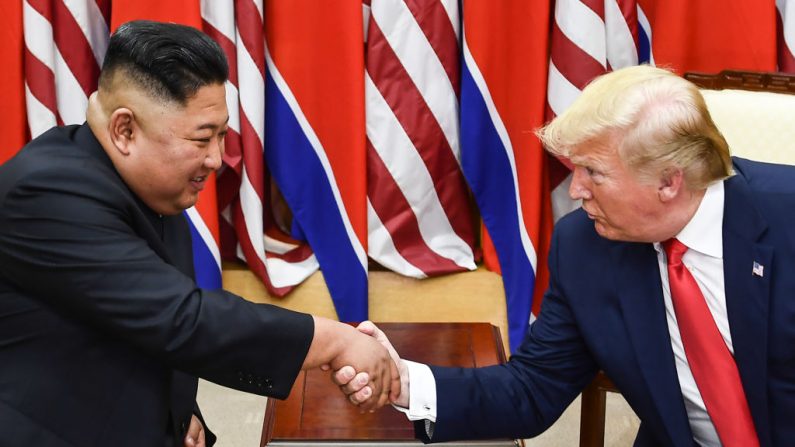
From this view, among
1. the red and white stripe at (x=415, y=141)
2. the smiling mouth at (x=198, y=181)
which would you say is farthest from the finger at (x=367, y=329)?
the red and white stripe at (x=415, y=141)

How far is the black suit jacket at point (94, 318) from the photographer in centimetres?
161

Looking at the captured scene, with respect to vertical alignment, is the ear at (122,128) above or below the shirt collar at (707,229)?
above

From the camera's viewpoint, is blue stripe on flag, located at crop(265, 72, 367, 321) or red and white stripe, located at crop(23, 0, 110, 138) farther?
blue stripe on flag, located at crop(265, 72, 367, 321)

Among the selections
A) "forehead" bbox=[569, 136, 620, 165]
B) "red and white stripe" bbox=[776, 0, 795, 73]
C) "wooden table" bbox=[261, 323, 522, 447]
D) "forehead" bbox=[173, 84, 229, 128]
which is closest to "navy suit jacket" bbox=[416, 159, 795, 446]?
"wooden table" bbox=[261, 323, 522, 447]

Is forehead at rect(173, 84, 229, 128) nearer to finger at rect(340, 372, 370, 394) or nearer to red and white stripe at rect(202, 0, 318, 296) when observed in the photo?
finger at rect(340, 372, 370, 394)

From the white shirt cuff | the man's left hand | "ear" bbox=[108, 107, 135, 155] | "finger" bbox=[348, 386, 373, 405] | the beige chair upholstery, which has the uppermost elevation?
"ear" bbox=[108, 107, 135, 155]

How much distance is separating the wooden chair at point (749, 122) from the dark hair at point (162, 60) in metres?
1.33

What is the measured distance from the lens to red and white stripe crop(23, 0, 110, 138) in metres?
3.13

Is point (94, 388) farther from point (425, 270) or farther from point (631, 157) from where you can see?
point (425, 270)

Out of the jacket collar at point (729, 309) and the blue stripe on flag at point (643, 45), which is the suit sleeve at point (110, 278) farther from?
the blue stripe on flag at point (643, 45)

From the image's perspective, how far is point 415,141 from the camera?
11.0ft

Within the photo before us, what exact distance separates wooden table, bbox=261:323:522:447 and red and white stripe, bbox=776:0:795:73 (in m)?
1.48

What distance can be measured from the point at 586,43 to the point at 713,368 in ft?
5.44

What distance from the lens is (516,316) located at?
11.5 feet
